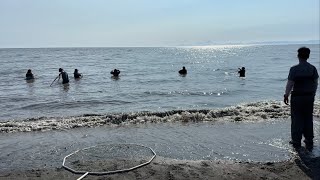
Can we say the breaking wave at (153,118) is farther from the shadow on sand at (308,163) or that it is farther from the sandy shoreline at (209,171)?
the sandy shoreline at (209,171)

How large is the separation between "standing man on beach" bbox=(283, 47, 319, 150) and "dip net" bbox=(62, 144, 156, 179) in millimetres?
3177

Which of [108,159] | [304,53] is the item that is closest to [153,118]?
[108,159]

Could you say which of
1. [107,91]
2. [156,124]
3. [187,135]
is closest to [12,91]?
[107,91]

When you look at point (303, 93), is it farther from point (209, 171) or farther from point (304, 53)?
point (209, 171)

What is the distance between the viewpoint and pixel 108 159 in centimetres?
784

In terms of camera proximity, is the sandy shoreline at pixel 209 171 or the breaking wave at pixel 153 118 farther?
the breaking wave at pixel 153 118

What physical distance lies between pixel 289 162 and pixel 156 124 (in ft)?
18.1

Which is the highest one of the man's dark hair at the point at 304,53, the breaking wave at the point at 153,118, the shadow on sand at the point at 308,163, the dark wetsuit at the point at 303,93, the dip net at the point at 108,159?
the man's dark hair at the point at 304,53

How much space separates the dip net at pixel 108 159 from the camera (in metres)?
7.06

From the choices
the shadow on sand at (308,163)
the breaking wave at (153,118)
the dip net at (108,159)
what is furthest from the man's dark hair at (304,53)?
the breaking wave at (153,118)

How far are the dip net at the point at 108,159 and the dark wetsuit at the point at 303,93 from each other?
3.19 metres

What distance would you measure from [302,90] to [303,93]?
2.8 inches

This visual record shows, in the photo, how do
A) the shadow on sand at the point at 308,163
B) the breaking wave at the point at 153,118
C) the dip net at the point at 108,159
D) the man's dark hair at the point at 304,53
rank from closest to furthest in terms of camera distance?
the shadow on sand at the point at 308,163, the dip net at the point at 108,159, the man's dark hair at the point at 304,53, the breaking wave at the point at 153,118

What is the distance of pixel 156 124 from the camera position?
1212 centimetres
